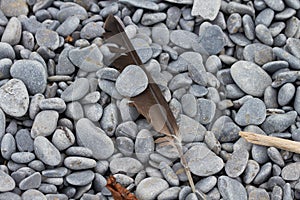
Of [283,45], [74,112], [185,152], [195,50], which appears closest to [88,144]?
[74,112]

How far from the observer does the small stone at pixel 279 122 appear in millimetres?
1372

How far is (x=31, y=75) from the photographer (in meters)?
1.39

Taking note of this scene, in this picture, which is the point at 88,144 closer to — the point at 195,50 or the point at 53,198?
the point at 53,198

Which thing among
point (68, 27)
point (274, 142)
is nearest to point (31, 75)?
point (68, 27)

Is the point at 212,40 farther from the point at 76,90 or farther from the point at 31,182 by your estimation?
the point at 31,182

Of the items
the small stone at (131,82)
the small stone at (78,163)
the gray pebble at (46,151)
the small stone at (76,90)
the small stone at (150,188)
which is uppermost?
the small stone at (131,82)

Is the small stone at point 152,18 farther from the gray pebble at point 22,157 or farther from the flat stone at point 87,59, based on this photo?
the gray pebble at point 22,157

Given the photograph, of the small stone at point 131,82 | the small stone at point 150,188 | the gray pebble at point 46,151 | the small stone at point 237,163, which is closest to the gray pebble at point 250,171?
the small stone at point 237,163

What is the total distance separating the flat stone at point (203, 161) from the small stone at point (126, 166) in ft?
0.35

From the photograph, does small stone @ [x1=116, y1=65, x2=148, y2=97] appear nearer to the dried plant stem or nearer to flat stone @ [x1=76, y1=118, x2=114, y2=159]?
flat stone @ [x1=76, y1=118, x2=114, y2=159]

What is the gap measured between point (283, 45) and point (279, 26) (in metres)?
0.05

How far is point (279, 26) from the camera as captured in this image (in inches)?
60.3

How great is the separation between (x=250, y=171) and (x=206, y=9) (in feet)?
1.46

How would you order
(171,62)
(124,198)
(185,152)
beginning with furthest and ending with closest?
(171,62) < (185,152) < (124,198)
